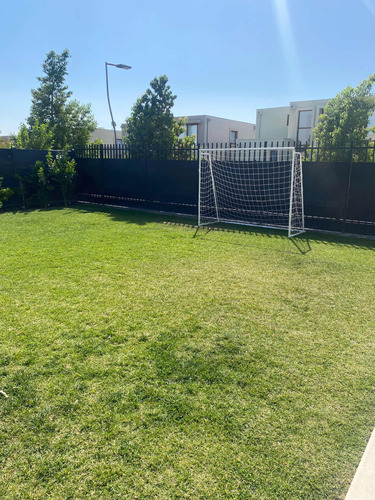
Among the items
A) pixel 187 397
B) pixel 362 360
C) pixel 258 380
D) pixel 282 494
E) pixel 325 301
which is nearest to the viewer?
pixel 282 494

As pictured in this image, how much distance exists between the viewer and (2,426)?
229 centimetres

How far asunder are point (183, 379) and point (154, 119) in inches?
643

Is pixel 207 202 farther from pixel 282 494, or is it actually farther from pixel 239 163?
pixel 282 494

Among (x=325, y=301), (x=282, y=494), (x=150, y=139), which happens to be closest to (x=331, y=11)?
(x=325, y=301)

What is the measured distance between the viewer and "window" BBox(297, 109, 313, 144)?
20781 millimetres

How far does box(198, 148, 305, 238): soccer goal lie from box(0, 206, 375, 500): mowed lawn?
3.89 metres

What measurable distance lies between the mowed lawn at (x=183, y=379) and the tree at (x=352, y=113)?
26.9ft

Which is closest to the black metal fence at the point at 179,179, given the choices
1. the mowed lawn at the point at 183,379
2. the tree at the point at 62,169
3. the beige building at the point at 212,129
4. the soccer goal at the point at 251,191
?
the soccer goal at the point at 251,191

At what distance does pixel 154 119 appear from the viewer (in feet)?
56.6

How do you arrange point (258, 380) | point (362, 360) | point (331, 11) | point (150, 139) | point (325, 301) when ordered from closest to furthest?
point (258, 380)
point (362, 360)
point (325, 301)
point (331, 11)
point (150, 139)

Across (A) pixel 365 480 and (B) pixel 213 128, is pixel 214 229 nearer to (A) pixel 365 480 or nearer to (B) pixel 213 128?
(A) pixel 365 480

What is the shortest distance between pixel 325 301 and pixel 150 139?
14.6m

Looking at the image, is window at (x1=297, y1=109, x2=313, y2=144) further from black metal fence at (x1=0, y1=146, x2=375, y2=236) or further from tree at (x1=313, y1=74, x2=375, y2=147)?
black metal fence at (x1=0, y1=146, x2=375, y2=236)

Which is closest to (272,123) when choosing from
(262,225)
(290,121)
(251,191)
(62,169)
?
(290,121)
